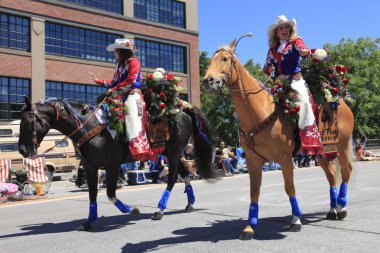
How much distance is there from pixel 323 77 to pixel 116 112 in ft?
11.4

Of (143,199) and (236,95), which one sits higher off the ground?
(236,95)

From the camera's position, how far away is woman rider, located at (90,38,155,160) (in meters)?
6.92

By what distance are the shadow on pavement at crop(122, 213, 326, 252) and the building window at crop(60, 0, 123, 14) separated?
29.9 m

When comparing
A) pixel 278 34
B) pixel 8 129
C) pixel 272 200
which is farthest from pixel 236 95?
pixel 8 129

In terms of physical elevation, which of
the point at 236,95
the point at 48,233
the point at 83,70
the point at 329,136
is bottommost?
the point at 48,233

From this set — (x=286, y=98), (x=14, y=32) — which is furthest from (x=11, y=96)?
(x=286, y=98)

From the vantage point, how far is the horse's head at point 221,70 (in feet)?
17.0

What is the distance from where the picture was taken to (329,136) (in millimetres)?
6625

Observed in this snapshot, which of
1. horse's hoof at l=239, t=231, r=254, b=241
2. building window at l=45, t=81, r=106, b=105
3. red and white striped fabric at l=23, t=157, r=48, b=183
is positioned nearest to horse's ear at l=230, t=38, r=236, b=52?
horse's hoof at l=239, t=231, r=254, b=241

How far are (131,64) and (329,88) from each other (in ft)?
11.1

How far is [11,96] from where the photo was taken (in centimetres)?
2827

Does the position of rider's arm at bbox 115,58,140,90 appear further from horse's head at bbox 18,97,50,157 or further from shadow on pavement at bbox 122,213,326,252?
shadow on pavement at bbox 122,213,326,252

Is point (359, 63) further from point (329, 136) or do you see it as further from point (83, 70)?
point (329, 136)

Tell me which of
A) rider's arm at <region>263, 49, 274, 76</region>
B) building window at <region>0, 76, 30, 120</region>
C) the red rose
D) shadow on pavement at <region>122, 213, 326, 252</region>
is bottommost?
shadow on pavement at <region>122, 213, 326, 252</region>
